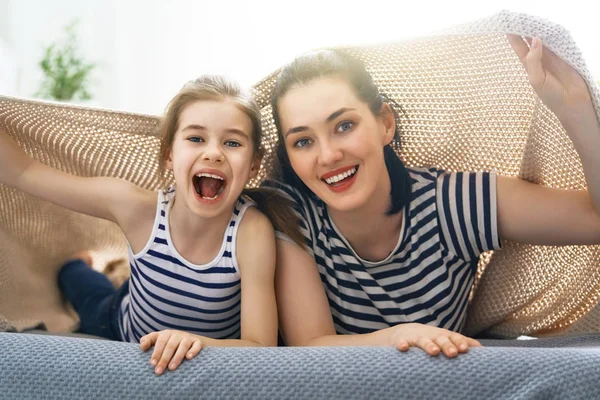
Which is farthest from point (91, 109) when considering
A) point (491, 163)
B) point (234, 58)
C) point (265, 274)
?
point (234, 58)

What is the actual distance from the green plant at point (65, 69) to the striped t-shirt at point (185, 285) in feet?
5.03

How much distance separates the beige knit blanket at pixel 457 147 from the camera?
0.85 meters

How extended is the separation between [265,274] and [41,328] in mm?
412

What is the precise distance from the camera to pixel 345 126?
0.83 meters

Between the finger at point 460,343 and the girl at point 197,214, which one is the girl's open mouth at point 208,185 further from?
the finger at point 460,343

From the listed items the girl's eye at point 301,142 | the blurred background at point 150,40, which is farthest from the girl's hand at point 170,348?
the blurred background at point 150,40

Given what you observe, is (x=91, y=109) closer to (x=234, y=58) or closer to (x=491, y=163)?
(x=491, y=163)

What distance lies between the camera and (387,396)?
1.87 ft

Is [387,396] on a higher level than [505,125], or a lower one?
lower

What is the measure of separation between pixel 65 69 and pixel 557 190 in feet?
6.38

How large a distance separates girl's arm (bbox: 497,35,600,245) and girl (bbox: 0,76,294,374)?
1.02 ft

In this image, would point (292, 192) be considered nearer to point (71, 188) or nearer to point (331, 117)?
point (331, 117)

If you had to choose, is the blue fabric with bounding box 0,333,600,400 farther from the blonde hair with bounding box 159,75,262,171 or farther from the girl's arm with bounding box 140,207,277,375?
the blonde hair with bounding box 159,75,262,171

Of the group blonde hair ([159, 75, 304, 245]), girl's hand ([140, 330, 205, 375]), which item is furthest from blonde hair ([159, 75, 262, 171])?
girl's hand ([140, 330, 205, 375])
